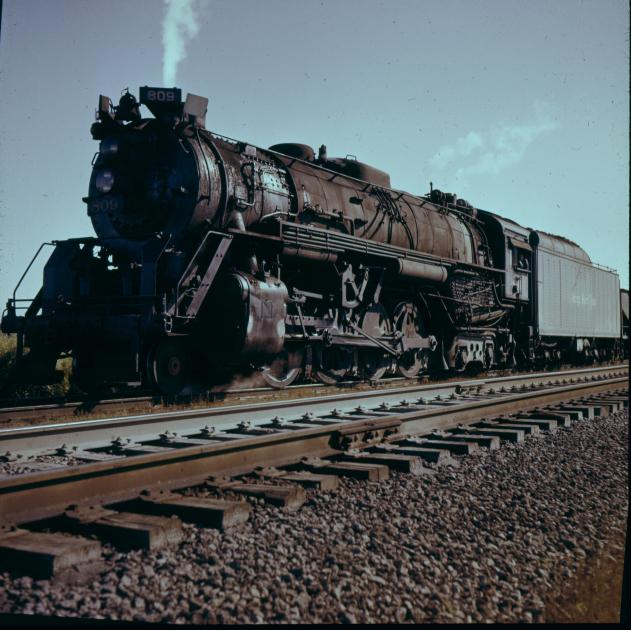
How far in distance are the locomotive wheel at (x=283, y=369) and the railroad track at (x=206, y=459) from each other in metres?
2.10

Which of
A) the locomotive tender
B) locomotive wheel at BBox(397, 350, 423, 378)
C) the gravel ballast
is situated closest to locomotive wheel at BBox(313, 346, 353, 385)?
the locomotive tender

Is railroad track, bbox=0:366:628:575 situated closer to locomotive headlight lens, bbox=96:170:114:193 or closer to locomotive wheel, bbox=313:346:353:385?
locomotive wheel, bbox=313:346:353:385

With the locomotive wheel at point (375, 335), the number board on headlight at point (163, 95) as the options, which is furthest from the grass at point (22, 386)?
the locomotive wheel at point (375, 335)

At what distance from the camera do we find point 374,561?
3041 mm

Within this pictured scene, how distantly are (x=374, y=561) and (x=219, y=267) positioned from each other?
21.7 feet

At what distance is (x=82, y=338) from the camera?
8.84m

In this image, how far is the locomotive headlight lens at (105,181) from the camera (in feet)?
30.9

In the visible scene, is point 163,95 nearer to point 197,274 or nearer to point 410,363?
point 197,274

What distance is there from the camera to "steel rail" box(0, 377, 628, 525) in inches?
137

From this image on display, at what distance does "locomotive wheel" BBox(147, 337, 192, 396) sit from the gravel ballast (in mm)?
4835

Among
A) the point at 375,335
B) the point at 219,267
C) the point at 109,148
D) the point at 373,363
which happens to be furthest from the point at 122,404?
the point at 373,363

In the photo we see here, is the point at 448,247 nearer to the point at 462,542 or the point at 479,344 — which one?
the point at 479,344

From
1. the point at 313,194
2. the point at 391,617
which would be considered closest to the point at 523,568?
the point at 391,617

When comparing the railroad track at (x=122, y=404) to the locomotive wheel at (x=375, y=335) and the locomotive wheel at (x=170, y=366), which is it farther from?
the locomotive wheel at (x=375, y=335)
